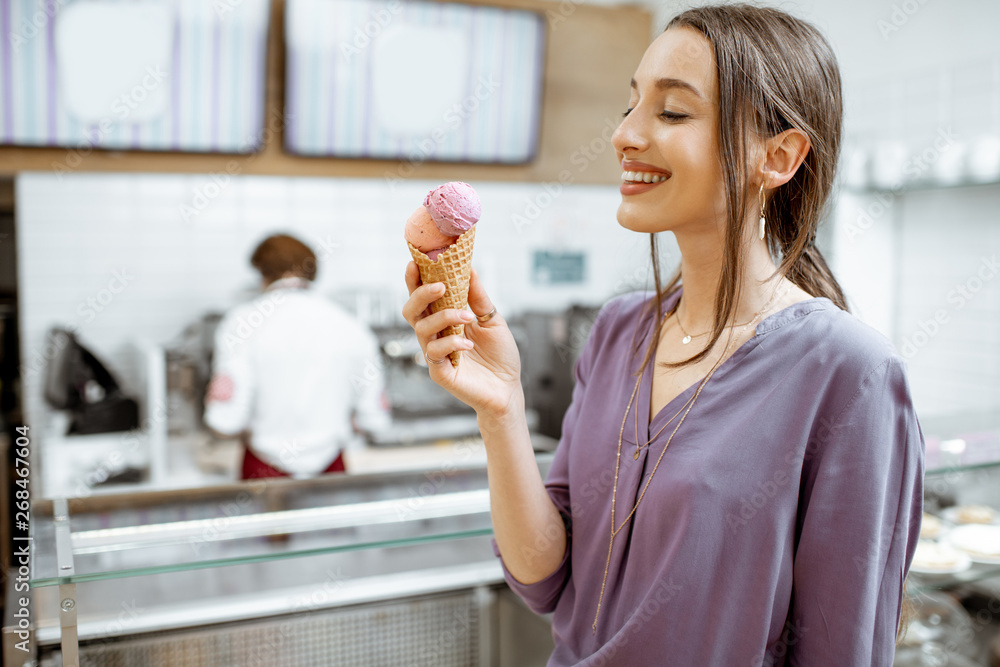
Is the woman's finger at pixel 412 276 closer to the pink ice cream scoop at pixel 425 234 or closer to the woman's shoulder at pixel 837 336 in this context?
the pink ice cream scoop at pixel 425 234

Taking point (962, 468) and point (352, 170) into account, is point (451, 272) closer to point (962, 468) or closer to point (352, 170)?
point (962, 468)

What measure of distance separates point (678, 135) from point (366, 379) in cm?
230

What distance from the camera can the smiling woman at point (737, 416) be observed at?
3.05 feet

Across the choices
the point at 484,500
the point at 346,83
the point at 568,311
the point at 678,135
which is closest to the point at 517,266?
the point at 568,311

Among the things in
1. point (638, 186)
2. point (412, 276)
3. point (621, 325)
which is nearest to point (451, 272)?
point (412, 276)

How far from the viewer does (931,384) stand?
3449 mm

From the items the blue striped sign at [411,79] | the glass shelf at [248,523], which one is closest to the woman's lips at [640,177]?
the glass shelf at [248,523]

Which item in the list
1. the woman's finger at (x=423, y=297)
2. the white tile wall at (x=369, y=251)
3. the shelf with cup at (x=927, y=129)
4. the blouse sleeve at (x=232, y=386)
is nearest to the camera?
the woman's finger at (x=423, y=297)

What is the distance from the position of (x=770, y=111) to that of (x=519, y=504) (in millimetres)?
589

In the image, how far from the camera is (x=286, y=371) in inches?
114

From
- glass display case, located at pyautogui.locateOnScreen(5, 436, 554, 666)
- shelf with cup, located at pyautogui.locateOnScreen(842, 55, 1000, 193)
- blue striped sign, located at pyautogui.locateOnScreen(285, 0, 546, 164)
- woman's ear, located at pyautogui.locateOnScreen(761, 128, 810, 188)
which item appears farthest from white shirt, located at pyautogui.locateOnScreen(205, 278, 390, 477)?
woman's ear, located at pyautogui.locateOnScreen(761, 128, 810, 188)

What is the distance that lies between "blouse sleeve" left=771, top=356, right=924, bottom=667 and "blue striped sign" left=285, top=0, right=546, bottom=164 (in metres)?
3.05

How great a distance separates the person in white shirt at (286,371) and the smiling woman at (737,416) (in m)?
1.93

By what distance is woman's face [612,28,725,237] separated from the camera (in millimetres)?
976
